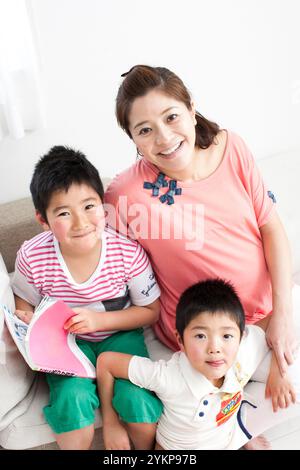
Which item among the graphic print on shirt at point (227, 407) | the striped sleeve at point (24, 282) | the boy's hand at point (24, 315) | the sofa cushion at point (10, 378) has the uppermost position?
the striped sleeve at point (24, 282)

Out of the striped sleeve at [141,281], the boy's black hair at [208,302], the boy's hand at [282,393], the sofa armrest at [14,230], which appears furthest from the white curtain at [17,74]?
the boy's hand at [282,393]

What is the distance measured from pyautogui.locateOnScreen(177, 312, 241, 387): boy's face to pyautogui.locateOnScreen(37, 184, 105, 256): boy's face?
0.30 metres

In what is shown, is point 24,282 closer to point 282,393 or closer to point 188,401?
point 188,401

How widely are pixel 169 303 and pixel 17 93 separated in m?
0.80

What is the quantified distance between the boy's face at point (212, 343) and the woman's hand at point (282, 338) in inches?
6.0

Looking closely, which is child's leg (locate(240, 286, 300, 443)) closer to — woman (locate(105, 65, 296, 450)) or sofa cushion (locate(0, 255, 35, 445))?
woman (locate(105, 65, 296, 450))

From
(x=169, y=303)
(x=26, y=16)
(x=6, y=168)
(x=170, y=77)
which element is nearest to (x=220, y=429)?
(x=169, y=303)

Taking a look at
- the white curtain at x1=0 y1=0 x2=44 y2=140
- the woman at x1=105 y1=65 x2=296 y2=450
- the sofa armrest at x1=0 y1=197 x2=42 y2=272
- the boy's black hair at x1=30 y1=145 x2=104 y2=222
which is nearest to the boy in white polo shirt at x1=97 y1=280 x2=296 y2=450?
the woman at x1=105 y1=65 x2=296 y2=450

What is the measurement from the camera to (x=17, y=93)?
1591 mm

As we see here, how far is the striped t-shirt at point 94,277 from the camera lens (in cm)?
124

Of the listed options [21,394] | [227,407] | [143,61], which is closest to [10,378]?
[21,394]

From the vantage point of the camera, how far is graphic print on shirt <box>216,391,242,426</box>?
1.17m

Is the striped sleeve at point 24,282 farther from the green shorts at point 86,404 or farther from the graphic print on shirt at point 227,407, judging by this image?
the graphic print on shirt at point 227,407

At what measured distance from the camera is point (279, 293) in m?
1.29
